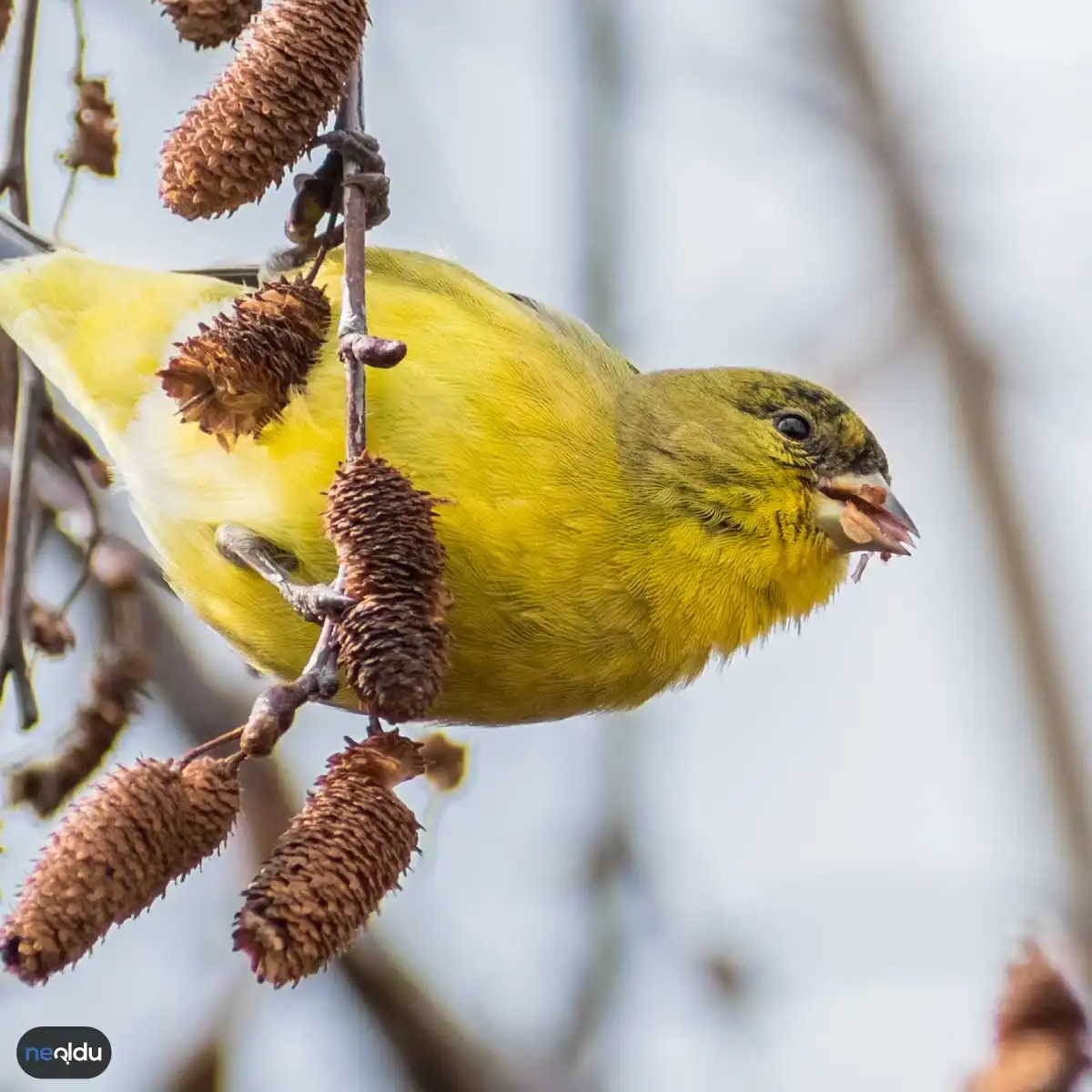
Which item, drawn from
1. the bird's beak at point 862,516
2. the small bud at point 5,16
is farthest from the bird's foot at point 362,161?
the bird's beak at point 862,516

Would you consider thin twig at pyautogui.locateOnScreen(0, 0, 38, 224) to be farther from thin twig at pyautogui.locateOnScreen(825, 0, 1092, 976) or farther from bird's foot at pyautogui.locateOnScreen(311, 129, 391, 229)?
thin twig at pyautogui.locateOnScreen(825, 0, 1092, 976)

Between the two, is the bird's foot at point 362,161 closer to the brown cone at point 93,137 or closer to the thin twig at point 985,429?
the brown cone at point 93,137

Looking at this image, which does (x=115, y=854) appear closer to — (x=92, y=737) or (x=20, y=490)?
(x=20, y=490)

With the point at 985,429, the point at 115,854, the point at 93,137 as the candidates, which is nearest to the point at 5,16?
the point at 93,137

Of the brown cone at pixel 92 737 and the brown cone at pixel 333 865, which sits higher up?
the brown cone at pixel 333 865

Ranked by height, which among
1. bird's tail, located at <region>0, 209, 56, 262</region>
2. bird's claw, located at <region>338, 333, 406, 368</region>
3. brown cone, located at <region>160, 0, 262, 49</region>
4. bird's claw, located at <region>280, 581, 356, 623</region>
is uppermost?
brown cone, located at <region>160, 0, 262, 49</region>

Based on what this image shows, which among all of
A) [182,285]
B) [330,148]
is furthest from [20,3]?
[182,285]

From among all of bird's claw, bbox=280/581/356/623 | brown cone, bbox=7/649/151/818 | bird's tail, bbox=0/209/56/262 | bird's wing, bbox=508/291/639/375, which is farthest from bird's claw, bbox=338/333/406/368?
bird's tail, bbox=0/209/56/262

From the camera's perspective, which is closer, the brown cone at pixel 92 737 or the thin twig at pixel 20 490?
the thin twig at pixel 20 490
